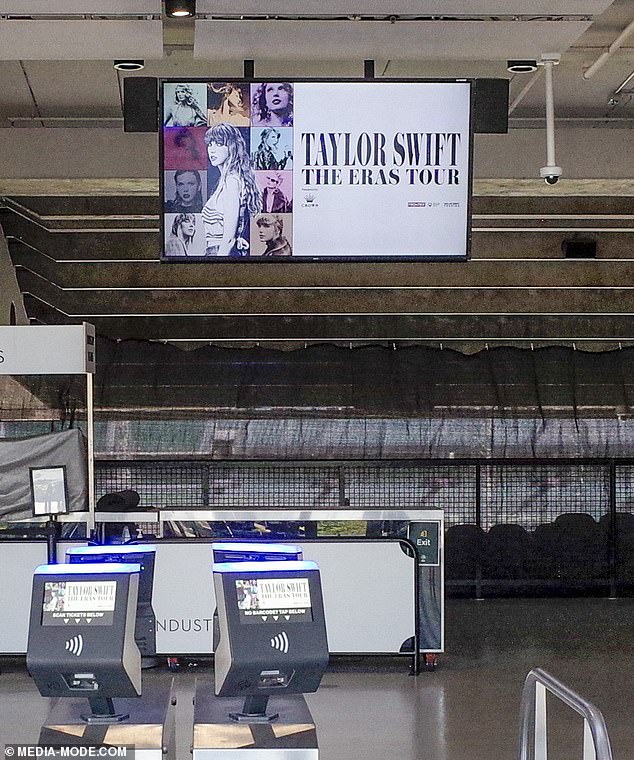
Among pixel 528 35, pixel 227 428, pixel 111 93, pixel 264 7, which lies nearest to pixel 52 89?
pixel 111 93

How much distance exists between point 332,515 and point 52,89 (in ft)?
11.5

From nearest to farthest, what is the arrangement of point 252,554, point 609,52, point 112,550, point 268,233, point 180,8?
point 252,554 < point 112,550 < point 180,8 < point 268,233 < point 609,52

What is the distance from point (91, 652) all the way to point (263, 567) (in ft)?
2.17

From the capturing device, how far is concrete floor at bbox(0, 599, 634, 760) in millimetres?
6039

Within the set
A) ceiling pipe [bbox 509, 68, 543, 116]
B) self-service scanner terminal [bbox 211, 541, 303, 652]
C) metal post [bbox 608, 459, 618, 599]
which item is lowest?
metal post [bbox 608, 459, 618, 599]

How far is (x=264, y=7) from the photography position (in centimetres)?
566

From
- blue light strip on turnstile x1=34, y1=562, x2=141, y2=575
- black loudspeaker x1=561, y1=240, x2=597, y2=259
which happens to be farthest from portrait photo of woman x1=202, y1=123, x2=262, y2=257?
black loudspeaker x1=561, y1=240, x2=597, y2=259

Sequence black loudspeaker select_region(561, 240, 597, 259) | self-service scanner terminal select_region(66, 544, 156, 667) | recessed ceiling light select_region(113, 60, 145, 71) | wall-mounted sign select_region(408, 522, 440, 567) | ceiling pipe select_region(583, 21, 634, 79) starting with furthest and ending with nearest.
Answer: black loudspeaker select_region(561, 240, 597, 259) → wall-mounted sign select_region(408, 522, 440, 567) → recessed ceiling light select_region(113, 60, 145, 71) → ceiling pipe select_region(583, 21, 634, 79) → self-service scanner terminal select_region(66, 544, 156, 667)

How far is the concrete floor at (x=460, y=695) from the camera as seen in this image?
6.04 metres

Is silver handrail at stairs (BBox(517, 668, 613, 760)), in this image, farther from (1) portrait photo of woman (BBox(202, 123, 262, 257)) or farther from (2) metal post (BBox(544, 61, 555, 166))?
(2) metal post (BBox(544, 61, 555, 166))

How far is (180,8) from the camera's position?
5.52 meters

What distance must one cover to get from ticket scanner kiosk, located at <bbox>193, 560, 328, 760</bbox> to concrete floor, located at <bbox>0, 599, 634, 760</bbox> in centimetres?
174

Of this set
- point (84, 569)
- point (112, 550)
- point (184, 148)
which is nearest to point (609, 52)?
point (184, 148)

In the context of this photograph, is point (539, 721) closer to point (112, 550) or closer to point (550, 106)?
point (112, 550)
